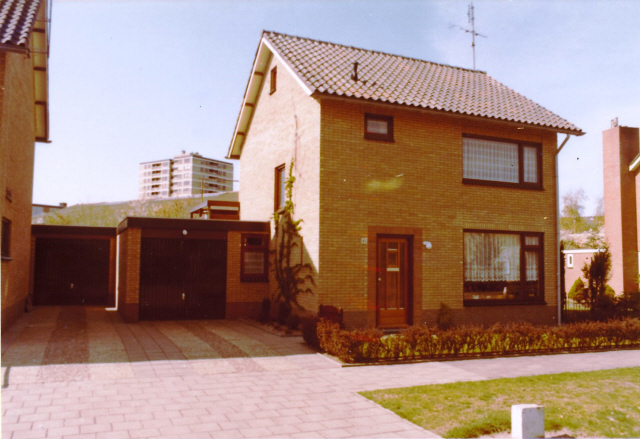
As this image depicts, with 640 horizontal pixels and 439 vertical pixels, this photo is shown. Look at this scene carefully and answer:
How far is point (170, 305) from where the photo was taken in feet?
48.6

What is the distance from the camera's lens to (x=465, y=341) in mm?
10359

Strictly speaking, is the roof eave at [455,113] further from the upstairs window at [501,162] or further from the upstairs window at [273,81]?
the upstairs window at [273,81]

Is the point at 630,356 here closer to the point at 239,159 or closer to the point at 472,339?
the point at 472,339

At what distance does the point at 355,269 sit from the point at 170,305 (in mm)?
5607

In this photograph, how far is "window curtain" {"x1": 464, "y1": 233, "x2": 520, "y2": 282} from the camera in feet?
48.4

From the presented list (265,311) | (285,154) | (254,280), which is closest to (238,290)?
(254,280)

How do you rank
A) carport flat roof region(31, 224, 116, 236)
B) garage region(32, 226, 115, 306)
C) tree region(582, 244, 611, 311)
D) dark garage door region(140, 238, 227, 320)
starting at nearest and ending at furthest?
dark garage door region(140, 238, 227, 320) → tree region(582, 244, 611, 311) → carport flat roof region(31, 224, 116, 236) → garage region(32, 226, 115, 306)

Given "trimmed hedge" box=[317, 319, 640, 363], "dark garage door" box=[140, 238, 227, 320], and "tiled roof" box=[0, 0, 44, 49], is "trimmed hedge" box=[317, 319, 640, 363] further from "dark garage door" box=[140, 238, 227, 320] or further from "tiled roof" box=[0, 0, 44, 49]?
"tiled roof" box=[0, 0, 44, 49]

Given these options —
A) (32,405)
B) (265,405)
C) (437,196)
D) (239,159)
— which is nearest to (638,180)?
(437,196)

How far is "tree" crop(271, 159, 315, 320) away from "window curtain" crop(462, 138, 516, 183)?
514cm

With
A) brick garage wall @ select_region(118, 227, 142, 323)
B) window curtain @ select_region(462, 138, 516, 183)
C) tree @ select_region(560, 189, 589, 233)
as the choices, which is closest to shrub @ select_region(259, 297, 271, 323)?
brick garage wall @ select_region(118, 227, 142, 323)

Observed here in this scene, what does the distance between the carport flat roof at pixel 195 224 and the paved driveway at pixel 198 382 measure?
3.20 meters

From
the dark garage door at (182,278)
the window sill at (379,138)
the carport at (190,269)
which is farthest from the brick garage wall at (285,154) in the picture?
the dark garage door at (182,278)

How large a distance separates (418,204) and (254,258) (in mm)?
5427
